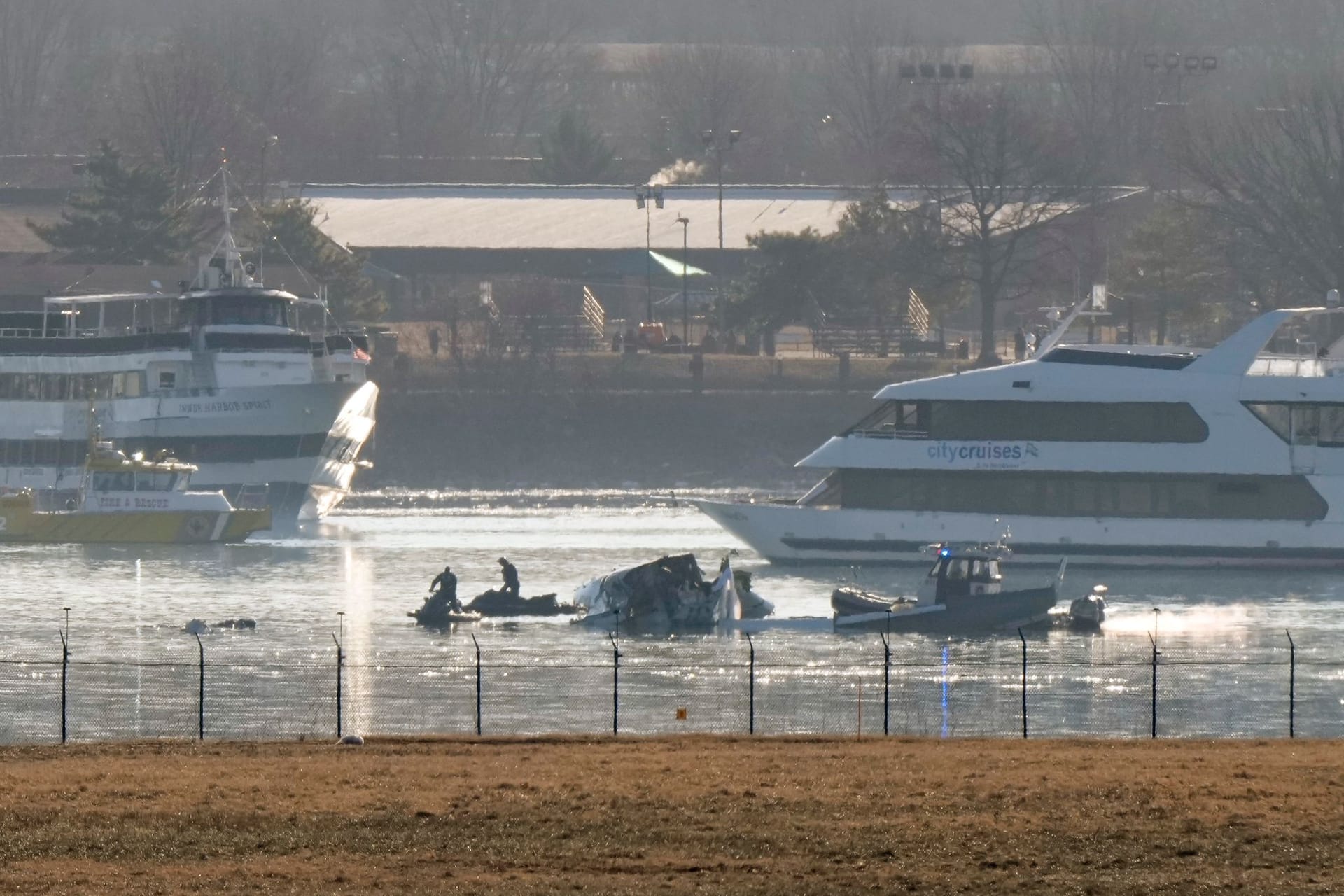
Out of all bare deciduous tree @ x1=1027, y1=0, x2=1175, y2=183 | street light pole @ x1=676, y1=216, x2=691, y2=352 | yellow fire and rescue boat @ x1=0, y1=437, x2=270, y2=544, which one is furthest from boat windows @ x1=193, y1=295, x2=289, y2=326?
bare deciduous tree @ x1=1027, y1=0, x2=1175, y2=183

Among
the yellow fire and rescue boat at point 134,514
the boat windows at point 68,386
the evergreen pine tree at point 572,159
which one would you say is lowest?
the yellow fire and rescue boat at point 134,514

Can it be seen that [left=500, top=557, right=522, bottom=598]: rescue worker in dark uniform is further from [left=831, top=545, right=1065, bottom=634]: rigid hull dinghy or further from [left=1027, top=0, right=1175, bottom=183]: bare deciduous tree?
[left=1027, top=0, right=1175, bottom=183]: bare deciduous tree

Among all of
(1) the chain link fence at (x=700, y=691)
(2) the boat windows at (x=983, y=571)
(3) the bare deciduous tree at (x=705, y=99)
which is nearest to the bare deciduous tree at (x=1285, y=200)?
(2) the boat windows at (x=983, y=571)

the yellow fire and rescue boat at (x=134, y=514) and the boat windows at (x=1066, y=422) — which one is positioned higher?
the boat windows at (x=1066, y=422)

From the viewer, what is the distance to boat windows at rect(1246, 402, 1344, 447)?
207ft

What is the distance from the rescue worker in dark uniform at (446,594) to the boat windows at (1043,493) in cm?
1358

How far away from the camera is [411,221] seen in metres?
130

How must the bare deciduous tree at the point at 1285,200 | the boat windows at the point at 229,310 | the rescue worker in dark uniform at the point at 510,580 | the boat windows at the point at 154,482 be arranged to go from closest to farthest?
the rescue worker in dark uniform at the point at 510,580 < the boat windows at the point at 154,482 < the boat windows at the point at 229,310 < the bare deciduous tree at the point at 1285,200

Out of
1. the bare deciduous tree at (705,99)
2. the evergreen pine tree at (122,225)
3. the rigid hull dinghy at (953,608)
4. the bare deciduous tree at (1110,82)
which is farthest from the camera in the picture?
the bare deciduous tree at (705,99)

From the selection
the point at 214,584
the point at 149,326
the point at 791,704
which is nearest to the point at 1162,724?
the point at 791,704

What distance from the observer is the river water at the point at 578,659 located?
131ft

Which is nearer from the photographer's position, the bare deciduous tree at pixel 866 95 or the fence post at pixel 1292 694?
the fence post at pixel 1292 694

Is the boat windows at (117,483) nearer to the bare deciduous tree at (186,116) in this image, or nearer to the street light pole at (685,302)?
the street light pole at (685,302)

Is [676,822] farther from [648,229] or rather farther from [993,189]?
[648,229]
